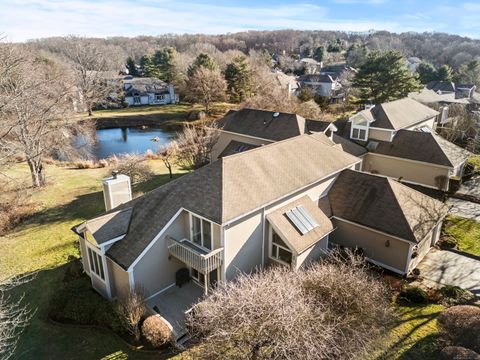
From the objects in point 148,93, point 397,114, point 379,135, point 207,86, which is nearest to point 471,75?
point 397,114

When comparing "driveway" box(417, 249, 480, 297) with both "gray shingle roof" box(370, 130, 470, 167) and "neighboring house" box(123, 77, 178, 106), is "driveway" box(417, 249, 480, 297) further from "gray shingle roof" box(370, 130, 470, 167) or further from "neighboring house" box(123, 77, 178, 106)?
"neighboring house" box(123, 77, 178, 106)

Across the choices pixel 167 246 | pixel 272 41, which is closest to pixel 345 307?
pixel 167 246

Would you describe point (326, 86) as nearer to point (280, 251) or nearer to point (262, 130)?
point (262, 130)

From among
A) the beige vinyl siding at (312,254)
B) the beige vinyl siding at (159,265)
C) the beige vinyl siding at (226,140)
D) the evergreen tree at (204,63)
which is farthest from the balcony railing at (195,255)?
the evergreen tree at (204,63)

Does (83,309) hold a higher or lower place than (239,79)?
lower

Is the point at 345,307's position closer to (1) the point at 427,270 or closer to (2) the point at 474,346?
(2) the point at 474,346

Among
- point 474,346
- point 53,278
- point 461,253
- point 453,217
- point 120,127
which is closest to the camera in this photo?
point 474,346
